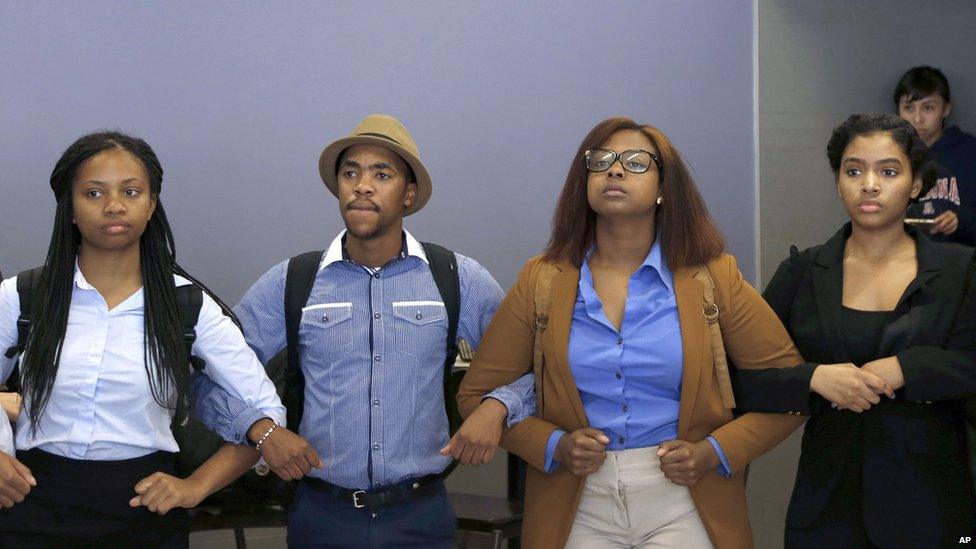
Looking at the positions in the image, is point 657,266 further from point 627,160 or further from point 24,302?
point 24,302

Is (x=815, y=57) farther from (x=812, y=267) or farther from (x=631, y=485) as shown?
(x=631, y=485)

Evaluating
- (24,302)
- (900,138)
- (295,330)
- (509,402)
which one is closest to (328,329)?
(295,330)

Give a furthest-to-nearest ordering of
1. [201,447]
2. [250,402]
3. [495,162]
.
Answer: [495,162] < [201,447] < [250,402]

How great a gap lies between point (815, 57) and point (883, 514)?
126 inches

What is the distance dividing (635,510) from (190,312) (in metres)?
1.12

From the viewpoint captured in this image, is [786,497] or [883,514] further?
[786,497]

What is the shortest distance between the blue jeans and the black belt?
0.01 meters

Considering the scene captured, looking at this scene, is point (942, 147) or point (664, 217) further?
point (942, 147)

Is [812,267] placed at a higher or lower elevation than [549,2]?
lower

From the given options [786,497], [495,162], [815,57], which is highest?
[815,57]

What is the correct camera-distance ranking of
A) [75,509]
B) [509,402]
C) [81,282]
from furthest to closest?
[509,402] → [81,282] → [75,509]

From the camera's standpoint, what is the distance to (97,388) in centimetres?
257

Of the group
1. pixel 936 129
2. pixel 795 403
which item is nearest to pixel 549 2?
pixel 936 129

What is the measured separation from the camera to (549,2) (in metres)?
5.06
